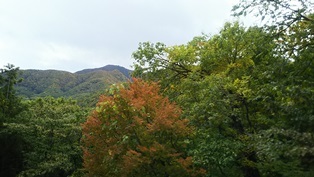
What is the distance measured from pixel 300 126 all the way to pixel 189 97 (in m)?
8.31

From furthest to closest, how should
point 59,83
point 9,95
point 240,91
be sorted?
point 59,83 < point 9,95 < point 240,91

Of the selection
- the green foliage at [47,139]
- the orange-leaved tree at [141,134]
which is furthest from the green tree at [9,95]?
the orange-leaved tree at [141,134]

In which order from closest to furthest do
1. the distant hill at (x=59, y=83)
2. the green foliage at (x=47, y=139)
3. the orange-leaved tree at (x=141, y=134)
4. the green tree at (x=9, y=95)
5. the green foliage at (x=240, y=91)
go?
the green foliage at (x=240, y=91), the orange-leaved tree at (x=141, y=134), the green foliage at (x=47, y=139), the green tree at (x=9, y=95), the distant hill at (x=59, y=83)

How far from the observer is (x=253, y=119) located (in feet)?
42.3

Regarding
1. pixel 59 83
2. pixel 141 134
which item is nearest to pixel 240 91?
pixel 141 134

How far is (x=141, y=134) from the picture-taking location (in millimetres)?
11711

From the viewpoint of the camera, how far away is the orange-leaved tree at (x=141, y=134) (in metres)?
10.9

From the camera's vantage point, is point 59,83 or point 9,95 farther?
point 59,83

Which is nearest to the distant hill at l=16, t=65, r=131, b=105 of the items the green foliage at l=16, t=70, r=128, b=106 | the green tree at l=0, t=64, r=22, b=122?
the green foliage at l=16, t=70, r=128, b=106

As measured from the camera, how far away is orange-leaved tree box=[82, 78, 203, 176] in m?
10.9

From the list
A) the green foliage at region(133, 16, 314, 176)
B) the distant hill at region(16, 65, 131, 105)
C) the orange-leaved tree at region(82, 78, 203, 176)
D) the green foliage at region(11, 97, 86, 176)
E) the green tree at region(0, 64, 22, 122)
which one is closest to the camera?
the green foliage at region(133, 16, 314, 176)

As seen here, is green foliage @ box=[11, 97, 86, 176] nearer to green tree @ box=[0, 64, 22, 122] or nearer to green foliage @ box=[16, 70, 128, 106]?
green tree @ box=[0, 64, 22, 122]

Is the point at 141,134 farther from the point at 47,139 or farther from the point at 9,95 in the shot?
the point at 9,95

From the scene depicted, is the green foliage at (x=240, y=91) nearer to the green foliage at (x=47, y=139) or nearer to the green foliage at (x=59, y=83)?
the green foliage at (x=47, y=139)
